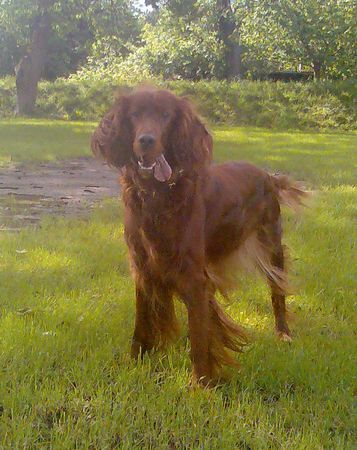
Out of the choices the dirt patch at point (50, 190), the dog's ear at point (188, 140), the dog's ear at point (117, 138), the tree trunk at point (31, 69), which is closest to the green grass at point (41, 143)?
the dirt patch at point (50, 190)

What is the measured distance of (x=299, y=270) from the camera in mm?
4469

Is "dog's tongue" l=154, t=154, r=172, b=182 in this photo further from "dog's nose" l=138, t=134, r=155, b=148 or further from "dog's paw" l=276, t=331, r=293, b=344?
"dog's paw" l=276, t=331, r=293, b=344

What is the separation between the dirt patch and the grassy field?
3.37 ft

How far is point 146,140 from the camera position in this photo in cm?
253

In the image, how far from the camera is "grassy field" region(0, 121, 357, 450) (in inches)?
91.6

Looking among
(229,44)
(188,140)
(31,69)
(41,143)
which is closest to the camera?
(188,140)

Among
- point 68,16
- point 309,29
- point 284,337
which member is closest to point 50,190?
point 284,337

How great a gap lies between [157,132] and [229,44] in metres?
26.0

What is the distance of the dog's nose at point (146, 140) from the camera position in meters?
2.52

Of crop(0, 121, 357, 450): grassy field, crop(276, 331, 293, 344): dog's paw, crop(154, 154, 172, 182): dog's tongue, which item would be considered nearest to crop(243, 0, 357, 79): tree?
crop(0, 121, 357, 450): grassy field

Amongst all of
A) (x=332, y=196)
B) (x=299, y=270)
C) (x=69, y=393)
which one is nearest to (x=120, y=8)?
(x=332, y=196)

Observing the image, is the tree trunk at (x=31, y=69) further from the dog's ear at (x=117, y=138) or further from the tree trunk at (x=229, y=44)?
the dog's ear at (x=117, y=138)

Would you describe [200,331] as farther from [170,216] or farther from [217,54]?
[217,54]

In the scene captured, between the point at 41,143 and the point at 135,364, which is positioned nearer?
the point at 135,364
